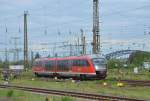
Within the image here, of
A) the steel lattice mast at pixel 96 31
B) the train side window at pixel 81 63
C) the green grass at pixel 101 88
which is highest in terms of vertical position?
the steel lattice mast at pixel 96 31

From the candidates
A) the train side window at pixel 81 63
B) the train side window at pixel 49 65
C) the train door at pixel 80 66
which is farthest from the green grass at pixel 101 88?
the train side window at pixel 49 65

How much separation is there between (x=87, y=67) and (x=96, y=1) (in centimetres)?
1775

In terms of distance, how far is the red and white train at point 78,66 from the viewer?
50500mm

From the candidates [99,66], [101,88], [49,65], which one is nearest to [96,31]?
[49,65]

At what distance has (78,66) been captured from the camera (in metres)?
52.9

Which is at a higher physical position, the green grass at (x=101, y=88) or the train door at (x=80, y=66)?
the train door at (x=80, y=66)

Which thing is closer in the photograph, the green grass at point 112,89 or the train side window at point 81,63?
the green grass at point 112,89

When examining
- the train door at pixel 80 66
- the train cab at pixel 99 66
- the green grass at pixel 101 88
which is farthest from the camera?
the train door at pixel 80 66

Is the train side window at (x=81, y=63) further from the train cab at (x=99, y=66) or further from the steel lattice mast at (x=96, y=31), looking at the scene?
the steel lattice mast at (x=96, y=31)

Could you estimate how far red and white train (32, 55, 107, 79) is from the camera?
166 feet

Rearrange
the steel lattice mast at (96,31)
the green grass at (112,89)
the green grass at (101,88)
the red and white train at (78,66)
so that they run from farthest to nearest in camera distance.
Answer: the steel lattice mast at (96,31), the red and white train at (78,66), the green grass at (101,88), the green grass at (112,89)

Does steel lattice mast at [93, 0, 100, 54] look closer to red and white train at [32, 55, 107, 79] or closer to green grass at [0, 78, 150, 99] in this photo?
red and white train at [32, 55, 107, 79]

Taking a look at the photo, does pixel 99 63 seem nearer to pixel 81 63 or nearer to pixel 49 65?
pixel 81 63

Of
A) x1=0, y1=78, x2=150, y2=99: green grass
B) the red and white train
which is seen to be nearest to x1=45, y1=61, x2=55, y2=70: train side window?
the red and white train
